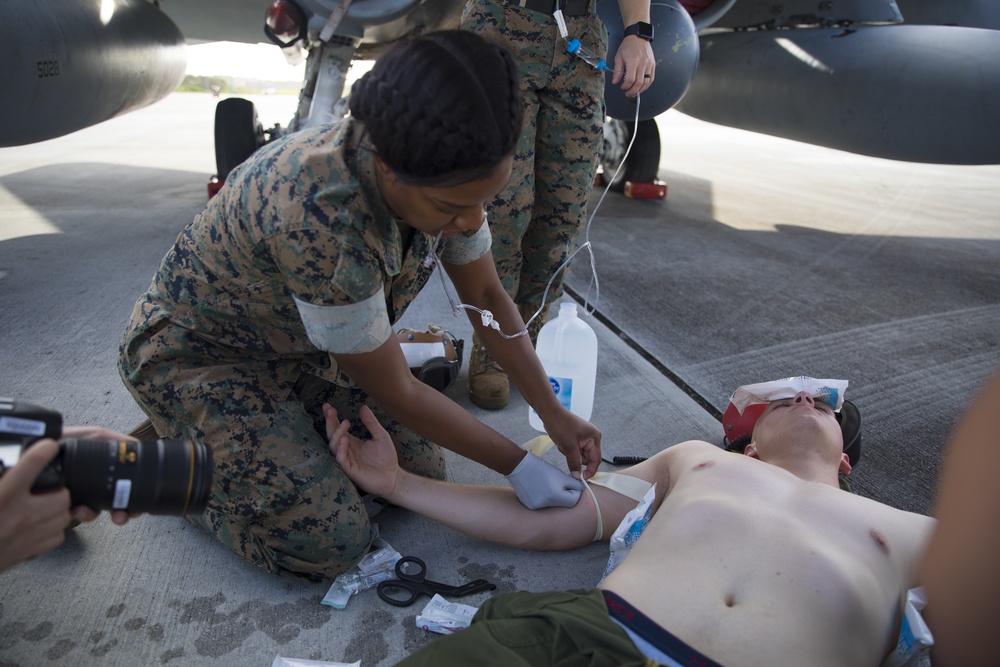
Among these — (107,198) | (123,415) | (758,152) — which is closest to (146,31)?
(107,198)

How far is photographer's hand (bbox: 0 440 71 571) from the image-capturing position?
943 mm

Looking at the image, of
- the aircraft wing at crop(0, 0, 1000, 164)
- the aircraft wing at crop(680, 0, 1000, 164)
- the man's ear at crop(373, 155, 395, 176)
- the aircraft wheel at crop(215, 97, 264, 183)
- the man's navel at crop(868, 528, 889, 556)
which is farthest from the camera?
the aircraft wheel at crop(215, 97, 264, 183)

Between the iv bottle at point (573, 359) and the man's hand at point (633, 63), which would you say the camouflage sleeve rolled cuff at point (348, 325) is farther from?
the man's hand at point (633, 63)

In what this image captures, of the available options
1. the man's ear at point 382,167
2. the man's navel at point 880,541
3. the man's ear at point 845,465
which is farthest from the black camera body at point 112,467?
the man's ear at point 845,465

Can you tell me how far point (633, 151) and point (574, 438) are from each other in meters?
4.79

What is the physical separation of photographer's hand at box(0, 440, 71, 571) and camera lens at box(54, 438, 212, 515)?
26 millimetres

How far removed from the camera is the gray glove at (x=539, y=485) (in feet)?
5.87

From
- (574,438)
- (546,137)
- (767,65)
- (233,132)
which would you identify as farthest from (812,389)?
(233,132)

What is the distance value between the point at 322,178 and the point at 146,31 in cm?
384

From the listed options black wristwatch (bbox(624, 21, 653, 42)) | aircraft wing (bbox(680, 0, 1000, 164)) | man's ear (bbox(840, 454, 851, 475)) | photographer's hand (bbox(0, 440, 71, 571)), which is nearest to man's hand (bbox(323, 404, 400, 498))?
photographer's hand (bbox(0, 440, 71, 571))

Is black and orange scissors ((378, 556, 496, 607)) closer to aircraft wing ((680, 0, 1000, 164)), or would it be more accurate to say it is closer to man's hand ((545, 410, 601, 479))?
man's hand ((545, 410, 601, 479))

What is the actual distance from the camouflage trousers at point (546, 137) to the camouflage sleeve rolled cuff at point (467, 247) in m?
0.66

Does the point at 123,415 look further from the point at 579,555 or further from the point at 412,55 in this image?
the point at 412,55

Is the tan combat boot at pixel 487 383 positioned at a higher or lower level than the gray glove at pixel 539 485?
lower
